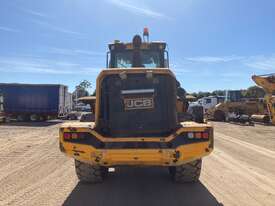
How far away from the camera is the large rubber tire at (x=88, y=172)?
22.3ft

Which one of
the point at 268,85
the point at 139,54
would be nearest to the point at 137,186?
the point at 139,54

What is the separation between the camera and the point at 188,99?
7.84 m

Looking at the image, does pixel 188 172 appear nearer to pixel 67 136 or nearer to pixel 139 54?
pixel 67 136

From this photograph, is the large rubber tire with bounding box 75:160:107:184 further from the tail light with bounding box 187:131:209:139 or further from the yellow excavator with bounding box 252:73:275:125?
the yellow excavator with bounding box 252:73:275:125

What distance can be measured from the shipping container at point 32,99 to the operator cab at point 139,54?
78.5 ft

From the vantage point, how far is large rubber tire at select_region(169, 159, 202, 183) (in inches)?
267

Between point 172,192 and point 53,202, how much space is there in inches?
81.1

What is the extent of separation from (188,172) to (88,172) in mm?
1901

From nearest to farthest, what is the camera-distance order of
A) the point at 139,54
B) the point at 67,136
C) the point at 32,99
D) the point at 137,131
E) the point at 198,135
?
the point at 198,135 < the point at 67,136 < the point at 137,131 < the point at 139,54 < the point at 32,99

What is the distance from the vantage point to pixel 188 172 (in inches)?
269

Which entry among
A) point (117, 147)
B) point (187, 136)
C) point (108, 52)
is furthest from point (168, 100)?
point (108, 52)

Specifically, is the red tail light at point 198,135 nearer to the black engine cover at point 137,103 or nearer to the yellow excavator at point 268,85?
the black engine cover at point 137,103

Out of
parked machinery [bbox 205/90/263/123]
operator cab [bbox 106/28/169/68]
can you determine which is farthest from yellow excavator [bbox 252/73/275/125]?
operator cab [bbox 106/28/169/68]

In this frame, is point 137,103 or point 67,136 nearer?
point 67,136
